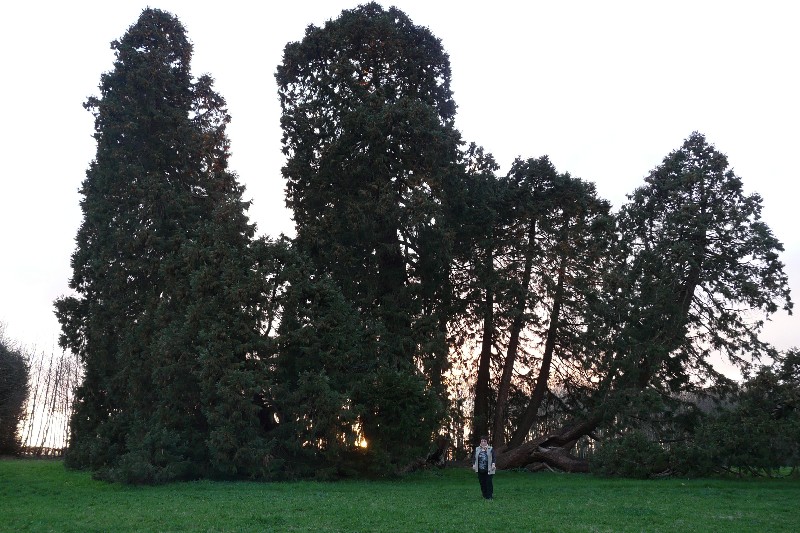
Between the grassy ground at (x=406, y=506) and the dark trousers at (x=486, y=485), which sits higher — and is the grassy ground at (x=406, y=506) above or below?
below

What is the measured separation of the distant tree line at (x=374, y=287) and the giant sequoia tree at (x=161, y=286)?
119 mm

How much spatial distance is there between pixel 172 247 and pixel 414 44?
1605 cm

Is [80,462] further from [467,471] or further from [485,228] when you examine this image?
[485,228]

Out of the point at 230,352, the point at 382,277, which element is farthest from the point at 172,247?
the point at 382,277

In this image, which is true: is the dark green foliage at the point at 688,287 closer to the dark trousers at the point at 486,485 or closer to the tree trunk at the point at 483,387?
the tree trunk at the point at 483,387

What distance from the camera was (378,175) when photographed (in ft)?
107

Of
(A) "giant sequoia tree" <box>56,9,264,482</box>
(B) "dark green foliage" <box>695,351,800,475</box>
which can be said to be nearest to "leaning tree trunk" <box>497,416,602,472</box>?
(B) "dark green foliage" <box>695,351,800,475</box>

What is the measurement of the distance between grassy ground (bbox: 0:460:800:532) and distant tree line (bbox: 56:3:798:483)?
106 inches

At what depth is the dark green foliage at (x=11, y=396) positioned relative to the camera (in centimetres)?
4097

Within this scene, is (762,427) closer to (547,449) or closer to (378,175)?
(547,449)

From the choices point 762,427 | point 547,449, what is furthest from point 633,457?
point 547,449

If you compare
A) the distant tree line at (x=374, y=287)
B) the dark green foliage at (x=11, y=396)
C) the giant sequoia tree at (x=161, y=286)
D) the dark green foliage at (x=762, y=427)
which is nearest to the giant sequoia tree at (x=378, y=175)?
the distant tree line at (x=374, y=287)

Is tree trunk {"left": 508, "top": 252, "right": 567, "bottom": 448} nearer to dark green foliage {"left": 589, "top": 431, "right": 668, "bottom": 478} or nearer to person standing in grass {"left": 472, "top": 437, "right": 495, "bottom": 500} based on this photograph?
dark green foliage {"left": 589, "top": 431, "right": 668, "bottom": 478}

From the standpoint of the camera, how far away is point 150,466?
25328 mm
